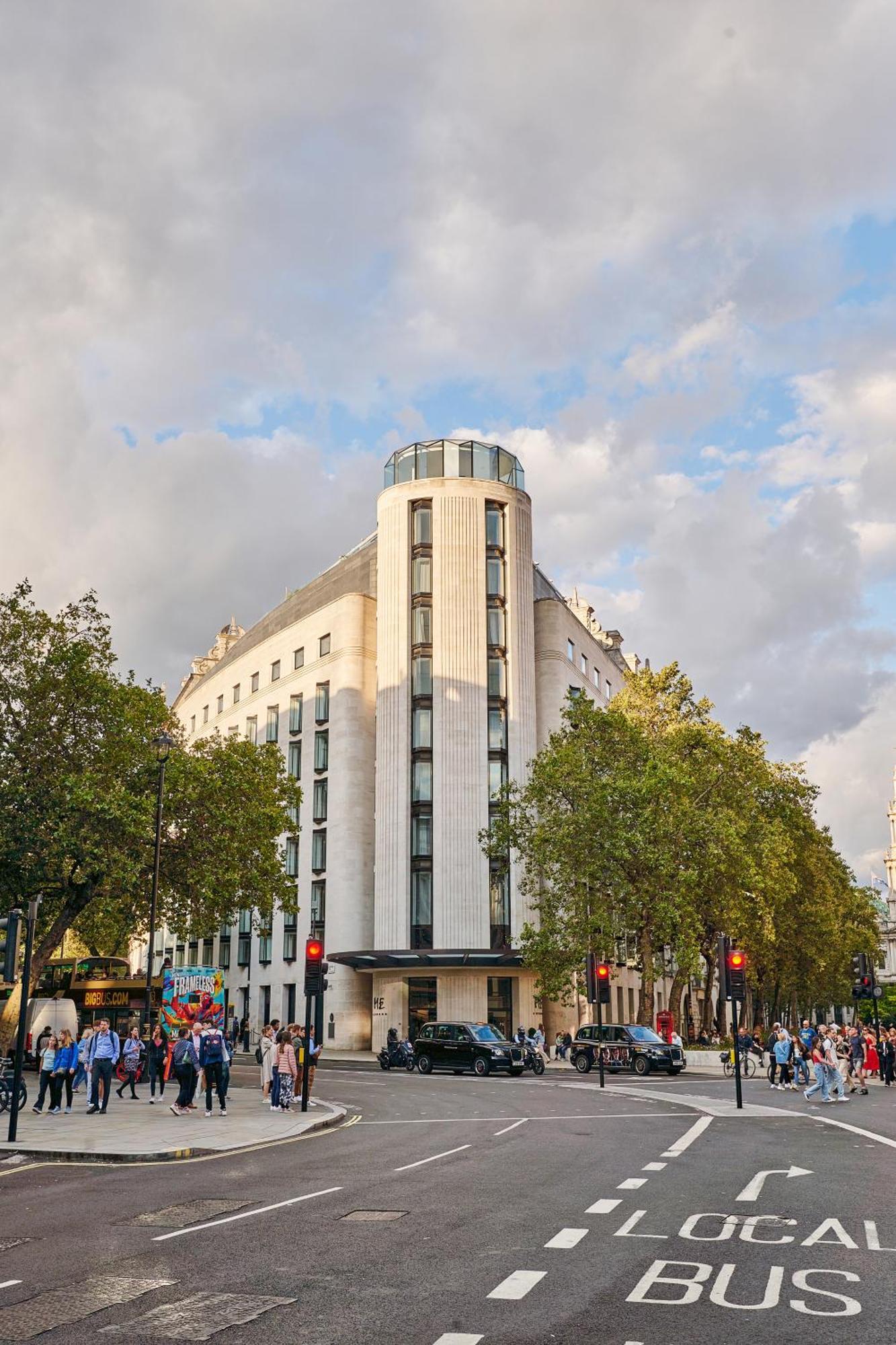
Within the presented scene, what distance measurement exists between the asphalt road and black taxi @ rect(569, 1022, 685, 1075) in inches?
928

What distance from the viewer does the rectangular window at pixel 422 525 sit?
67.4 m

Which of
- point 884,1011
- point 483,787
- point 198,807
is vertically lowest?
point 884,1011

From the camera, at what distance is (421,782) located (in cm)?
6494

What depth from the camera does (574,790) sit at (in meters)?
51.8

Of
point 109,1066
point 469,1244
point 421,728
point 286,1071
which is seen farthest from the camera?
point 421,728

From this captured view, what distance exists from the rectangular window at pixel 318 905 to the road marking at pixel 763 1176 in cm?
5525

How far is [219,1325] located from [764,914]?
4716 cm

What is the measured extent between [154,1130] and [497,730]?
45.6m

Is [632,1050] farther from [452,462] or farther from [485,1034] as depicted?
[452,462]

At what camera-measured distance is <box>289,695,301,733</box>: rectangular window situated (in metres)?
75.2

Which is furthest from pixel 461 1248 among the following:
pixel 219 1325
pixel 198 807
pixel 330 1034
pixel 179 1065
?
pixel 330 1034

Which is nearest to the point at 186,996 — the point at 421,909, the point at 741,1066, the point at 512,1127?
the point at 512,1127

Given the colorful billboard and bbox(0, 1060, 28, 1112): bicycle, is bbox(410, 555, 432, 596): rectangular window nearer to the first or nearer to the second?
the colorful billboard

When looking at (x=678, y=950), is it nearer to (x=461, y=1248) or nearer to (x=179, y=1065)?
(x=179, y=1065)
